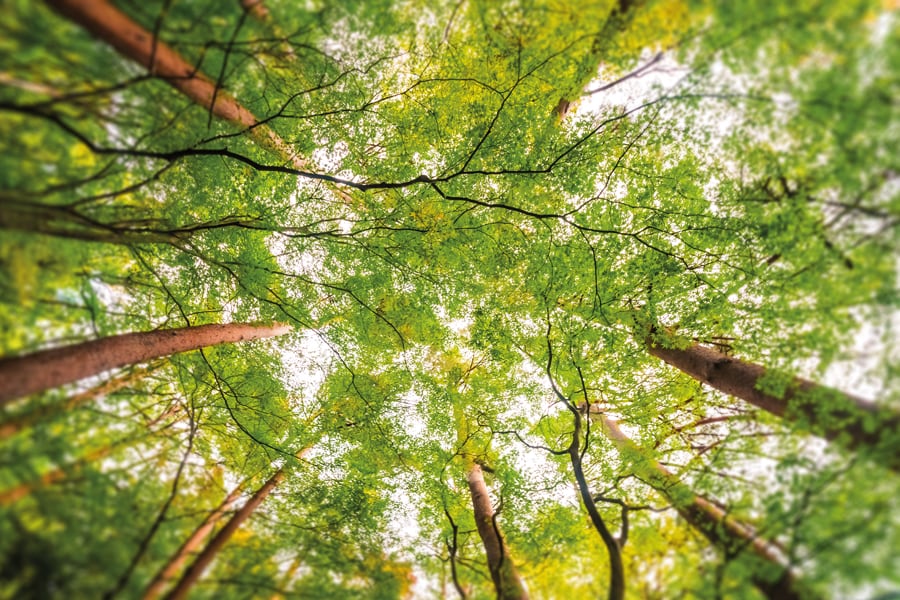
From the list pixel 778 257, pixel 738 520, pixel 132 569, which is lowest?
pixel 738 520

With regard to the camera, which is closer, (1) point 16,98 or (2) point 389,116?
(1) point 16,98

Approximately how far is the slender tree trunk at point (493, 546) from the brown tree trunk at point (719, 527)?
189 cm

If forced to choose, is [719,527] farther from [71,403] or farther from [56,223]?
[56,223]

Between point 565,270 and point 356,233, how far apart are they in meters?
3.20

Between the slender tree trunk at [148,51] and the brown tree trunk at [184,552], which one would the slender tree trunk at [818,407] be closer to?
the brown tree trunk at [184,552]

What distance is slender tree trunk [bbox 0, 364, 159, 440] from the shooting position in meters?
2.49

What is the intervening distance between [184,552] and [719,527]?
508cm

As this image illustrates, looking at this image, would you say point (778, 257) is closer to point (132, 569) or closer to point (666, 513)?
point (666, 513)

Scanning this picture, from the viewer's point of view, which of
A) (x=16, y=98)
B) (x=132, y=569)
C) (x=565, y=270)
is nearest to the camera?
(x=16, y=98)

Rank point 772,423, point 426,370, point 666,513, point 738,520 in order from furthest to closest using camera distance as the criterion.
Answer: point 426,370 < point 666,513 < point 772,423 < point 738,520

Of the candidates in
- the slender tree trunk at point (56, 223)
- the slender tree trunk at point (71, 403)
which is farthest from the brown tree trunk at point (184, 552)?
the slender tree trunk at point (56, 223)

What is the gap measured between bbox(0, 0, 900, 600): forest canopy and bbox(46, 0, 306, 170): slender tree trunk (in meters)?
0.02

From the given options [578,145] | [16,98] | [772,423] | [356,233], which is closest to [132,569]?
[16,98]

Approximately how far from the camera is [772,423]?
11.6 feet
